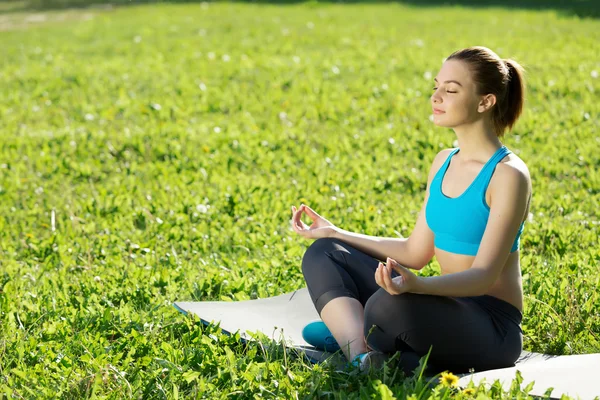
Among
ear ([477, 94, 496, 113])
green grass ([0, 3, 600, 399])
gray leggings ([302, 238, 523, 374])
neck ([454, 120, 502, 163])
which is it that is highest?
ear ([477, 94, 496, 113])

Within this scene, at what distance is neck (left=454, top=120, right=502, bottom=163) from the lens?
9.73ft

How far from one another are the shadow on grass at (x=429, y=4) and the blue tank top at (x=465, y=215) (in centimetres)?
1117

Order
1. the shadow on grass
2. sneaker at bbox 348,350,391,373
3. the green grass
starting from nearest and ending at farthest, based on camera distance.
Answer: sneaker at bbox 348,350,391,373 → the green grass → the shadow on grass

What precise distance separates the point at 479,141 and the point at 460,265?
1.38 ft

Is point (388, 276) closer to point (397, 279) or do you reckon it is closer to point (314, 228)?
point (397, 279)

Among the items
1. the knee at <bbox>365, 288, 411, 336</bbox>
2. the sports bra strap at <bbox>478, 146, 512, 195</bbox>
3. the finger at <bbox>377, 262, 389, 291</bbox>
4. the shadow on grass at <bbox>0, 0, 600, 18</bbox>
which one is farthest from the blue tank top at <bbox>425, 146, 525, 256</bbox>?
the shadow on grass at <bbox>0, 0, 600, 18</bbox>

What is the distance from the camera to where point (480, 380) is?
8.87ft

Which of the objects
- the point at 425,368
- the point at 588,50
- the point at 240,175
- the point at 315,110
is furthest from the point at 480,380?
the point at 588,50

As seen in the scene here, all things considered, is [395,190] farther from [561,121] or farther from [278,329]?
[278,329]

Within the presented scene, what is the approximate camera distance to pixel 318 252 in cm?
322

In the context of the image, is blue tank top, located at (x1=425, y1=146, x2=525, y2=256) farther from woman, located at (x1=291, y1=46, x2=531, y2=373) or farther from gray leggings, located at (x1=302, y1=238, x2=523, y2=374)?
gray leggings, located at (x1=302, y1=238, x2=523, y2=374)

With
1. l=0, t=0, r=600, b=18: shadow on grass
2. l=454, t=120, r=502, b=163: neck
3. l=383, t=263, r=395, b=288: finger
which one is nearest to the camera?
l=383, t=263, r=395, b=288: finger

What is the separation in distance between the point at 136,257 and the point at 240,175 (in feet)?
5.36

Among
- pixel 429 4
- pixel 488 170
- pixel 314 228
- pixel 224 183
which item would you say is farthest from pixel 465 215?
pixel 429 4
